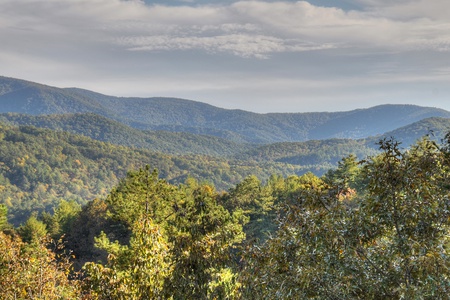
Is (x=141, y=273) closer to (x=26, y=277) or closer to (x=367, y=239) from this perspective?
(x=26, y=277)

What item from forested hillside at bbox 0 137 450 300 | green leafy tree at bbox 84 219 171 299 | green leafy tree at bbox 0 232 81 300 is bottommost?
green leafy tree at bbox 0 232 81 300

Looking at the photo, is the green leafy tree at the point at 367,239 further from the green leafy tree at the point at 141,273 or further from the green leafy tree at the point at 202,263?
the green leafy tree at the point at 141,273

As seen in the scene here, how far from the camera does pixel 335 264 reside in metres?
7.46

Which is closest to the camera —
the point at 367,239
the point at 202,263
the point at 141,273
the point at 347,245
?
the point at 347,245

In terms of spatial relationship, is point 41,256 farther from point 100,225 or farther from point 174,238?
point 100,225

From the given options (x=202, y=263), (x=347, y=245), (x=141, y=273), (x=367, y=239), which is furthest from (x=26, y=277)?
(x=367, y=239)

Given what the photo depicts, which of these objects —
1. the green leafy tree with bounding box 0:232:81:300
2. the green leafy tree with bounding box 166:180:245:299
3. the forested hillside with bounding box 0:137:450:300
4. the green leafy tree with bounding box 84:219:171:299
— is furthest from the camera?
the green leafy tree with bounding box 0:232:81:300

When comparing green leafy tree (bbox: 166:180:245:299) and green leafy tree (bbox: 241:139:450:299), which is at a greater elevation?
green leafy tree (bbox: 241:139:450:299)

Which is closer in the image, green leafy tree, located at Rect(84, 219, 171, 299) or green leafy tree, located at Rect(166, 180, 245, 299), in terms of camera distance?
green leafy tree, located at Rect(166, 180, 245, 299)

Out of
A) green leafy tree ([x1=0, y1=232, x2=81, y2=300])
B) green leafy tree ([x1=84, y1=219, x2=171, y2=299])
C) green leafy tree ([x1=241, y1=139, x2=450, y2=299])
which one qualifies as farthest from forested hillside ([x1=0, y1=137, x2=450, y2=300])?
green leafy tree ([x1=0, y1=232, x2=81, y2=300])

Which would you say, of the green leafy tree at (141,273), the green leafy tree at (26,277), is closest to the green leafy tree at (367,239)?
the green leafy tree at (141,273)

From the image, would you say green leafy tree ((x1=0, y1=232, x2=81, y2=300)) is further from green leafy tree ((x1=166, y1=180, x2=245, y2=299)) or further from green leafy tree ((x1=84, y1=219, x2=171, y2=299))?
green leafy tree ((x1=166, y1=180, x2=245, y2=299))

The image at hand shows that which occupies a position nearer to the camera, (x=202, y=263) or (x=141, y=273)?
(x=202, y=263)

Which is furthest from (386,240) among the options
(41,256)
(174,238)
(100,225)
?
(100,225)
